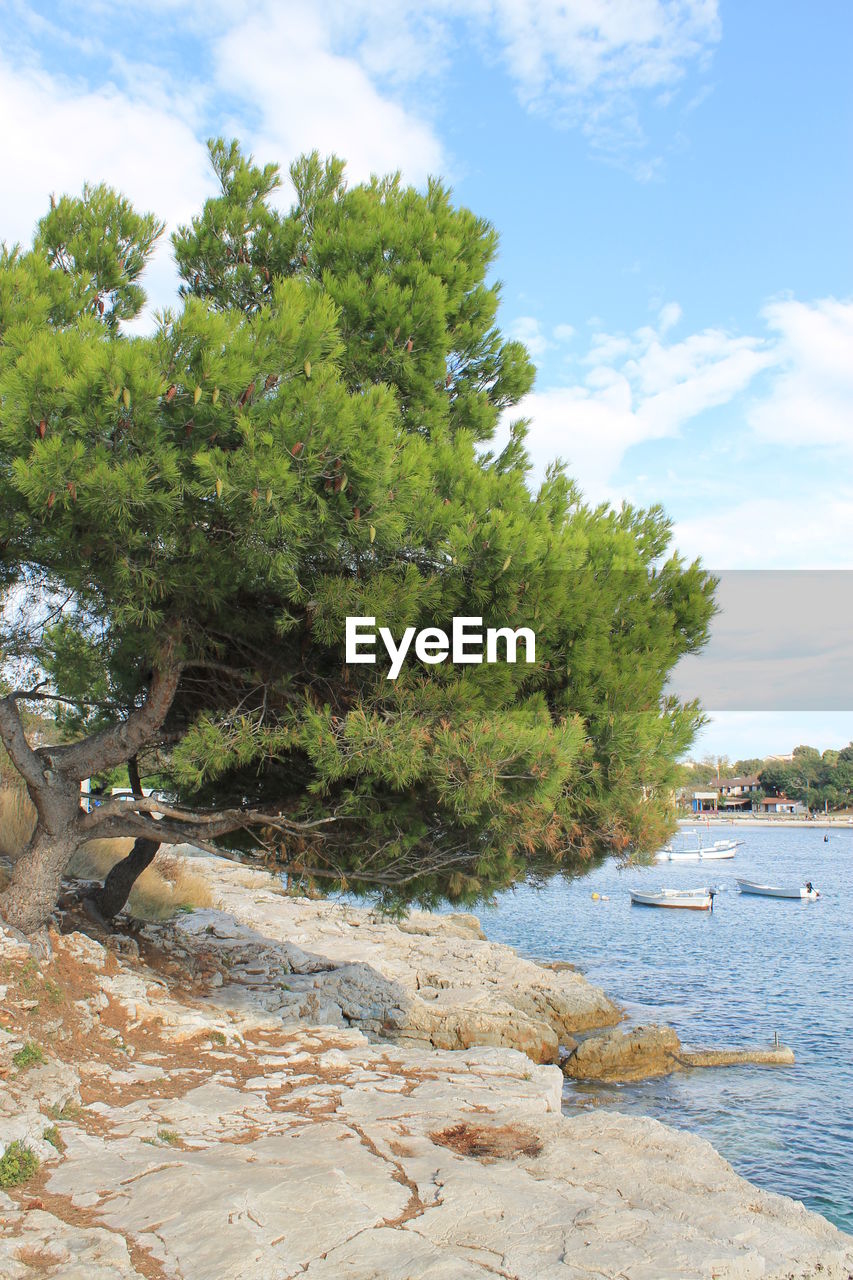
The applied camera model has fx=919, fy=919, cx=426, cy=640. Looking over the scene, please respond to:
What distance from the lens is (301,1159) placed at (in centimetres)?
527

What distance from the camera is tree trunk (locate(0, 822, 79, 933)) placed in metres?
7.74

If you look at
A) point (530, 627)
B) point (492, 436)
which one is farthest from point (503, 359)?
point (530, 627)

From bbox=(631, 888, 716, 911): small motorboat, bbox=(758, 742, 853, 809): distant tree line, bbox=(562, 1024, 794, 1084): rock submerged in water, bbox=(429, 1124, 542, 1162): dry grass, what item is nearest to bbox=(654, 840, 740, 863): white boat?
bbox=(631, 888, 716, 911): small motorboat

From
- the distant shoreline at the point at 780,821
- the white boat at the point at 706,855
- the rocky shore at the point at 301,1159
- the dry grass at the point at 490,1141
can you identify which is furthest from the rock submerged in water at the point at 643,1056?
the distant shoreline at the point at 780,821

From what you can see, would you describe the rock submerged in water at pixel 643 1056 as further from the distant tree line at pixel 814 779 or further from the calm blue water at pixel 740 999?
the distant tree line at pixel 814 779

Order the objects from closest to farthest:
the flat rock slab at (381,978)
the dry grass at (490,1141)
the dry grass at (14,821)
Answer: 1. the dry grass at (490,1141)
2. the flat rock slab at (381,978)
3. the dry grass at (14,821)

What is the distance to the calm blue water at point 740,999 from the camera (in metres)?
11.5

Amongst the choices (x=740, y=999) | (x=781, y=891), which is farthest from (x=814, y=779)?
(x=740, y=999)

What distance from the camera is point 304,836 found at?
8.03m

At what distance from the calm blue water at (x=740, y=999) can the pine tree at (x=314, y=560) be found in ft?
8.31

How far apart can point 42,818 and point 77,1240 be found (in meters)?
4.36

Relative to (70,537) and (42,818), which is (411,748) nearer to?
(70,537)

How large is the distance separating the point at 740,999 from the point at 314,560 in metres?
16.3

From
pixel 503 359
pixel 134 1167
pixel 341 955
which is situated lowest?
pixel 341 955
